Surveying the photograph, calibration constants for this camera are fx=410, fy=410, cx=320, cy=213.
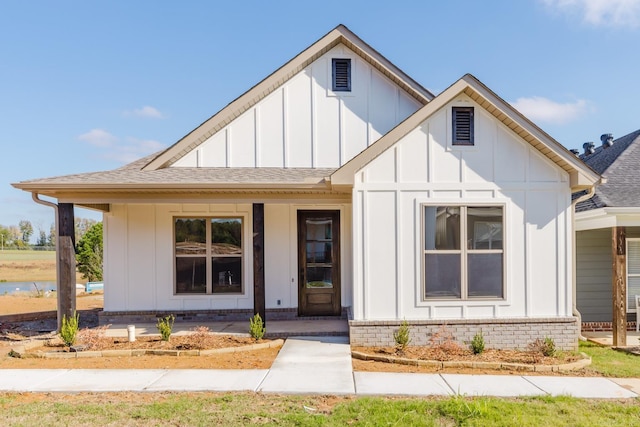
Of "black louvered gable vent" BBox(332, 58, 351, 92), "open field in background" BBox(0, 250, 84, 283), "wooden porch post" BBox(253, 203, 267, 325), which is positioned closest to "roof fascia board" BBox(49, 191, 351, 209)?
"wooden porch post" BBox(253, 203, 267, 325)

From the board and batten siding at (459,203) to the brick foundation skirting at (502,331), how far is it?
0.42 feet

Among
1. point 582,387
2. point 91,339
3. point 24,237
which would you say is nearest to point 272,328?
point 91,339

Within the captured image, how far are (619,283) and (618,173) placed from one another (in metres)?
3.31

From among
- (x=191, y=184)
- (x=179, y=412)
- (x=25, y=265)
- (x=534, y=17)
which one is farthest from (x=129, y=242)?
(x=25, y=265)

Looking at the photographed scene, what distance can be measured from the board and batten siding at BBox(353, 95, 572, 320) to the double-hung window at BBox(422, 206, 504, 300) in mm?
137

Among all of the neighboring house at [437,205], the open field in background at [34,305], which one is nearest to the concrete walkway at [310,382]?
the neighboring house at [437,205]

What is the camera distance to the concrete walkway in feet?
17.3

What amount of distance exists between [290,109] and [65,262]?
5.74 metres

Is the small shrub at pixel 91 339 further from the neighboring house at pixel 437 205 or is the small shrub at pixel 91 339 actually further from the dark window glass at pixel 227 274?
the dark window glass at pixel 227 274

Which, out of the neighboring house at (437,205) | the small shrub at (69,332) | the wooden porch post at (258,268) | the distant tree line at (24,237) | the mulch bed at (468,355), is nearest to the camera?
the mulch bed at (468,355)

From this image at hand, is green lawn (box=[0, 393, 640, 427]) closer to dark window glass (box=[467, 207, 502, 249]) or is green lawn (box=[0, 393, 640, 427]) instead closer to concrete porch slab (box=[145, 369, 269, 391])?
concrete porch slab (box=[145, 369, 269, 391])

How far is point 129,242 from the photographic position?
9594 mm

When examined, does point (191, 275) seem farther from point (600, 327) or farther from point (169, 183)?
point (600, 327)

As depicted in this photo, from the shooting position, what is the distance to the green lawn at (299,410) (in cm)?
430
